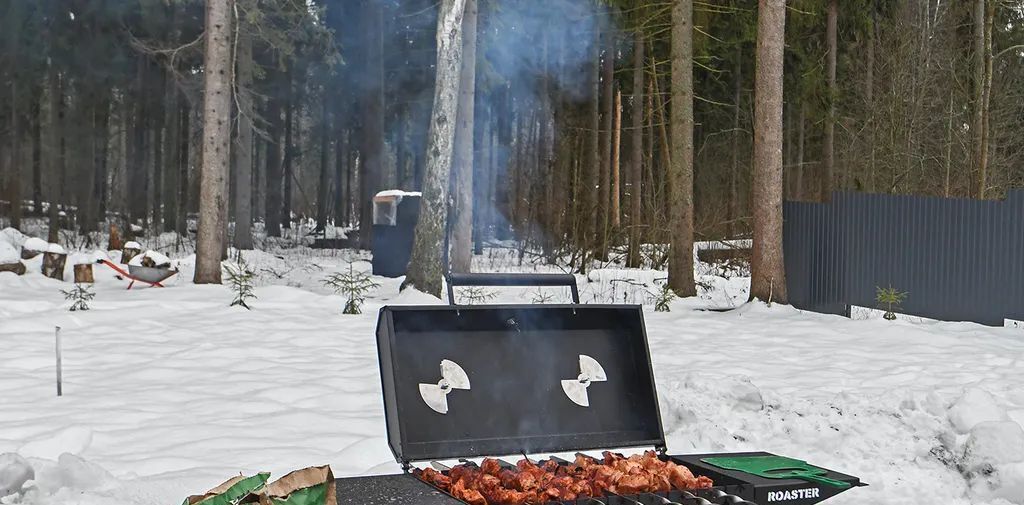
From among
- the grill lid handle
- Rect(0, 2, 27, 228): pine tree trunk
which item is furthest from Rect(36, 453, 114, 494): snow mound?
Rect(0, 2, 27, 228): pine tree trunk

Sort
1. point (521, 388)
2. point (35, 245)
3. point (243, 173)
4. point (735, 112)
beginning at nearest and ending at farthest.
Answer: point (521, 388)
point (35, 245)
point (243, 173)
point (735, 112)

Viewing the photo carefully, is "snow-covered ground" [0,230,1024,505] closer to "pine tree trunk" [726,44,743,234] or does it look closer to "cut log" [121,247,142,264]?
"cut log" [121,247,142,264]

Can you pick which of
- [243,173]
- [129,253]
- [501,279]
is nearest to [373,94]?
[243,173]

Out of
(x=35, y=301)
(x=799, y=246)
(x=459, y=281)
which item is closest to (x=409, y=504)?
(x=459, y=281)

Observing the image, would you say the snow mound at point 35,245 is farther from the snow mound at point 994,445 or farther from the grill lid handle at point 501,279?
the snow mound at point 994,445

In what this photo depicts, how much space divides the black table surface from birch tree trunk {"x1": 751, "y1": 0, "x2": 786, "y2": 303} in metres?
10.7

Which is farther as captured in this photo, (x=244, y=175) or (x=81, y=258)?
(x=244, y=175)

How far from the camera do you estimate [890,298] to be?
12594mm

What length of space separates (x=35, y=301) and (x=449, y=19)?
6535 millimetres

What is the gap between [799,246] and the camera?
14008 mm

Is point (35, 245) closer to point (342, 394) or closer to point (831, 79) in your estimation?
point (342, 394)

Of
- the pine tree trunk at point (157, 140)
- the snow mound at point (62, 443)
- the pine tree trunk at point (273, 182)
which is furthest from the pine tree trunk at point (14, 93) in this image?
the snow mound at point (62, 443)

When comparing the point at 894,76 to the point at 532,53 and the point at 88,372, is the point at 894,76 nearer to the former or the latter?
the point at 532,53

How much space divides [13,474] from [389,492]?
1.47 metres
